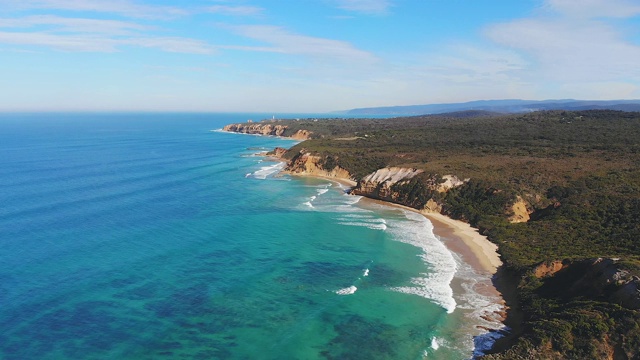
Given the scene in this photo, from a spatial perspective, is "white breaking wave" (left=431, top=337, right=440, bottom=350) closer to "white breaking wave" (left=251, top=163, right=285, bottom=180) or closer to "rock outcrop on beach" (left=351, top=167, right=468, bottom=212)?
"rock outcrop on beach" (left=351, top=167, right=468, bottom=212)

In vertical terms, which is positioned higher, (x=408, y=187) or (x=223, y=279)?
(x=408, y=187)

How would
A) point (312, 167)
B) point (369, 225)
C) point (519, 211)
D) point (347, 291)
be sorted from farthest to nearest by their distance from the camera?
1. point (312, 167)
2. point (519, 211)
3. point (369, 225)
4. point (347, 291)

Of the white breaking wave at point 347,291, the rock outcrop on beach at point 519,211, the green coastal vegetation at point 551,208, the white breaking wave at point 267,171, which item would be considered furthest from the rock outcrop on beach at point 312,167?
the white breaking wave at point 347,291

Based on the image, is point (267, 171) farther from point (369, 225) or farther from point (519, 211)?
point (519, 211)

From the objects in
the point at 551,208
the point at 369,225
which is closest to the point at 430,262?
the point at 369,225

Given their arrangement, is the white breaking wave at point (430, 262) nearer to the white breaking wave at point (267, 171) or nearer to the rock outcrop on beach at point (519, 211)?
the rock outcrop on beach at point (519, 211)

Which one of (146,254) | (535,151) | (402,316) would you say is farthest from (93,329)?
(535,151)

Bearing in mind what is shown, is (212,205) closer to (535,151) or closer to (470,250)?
(470,250)
